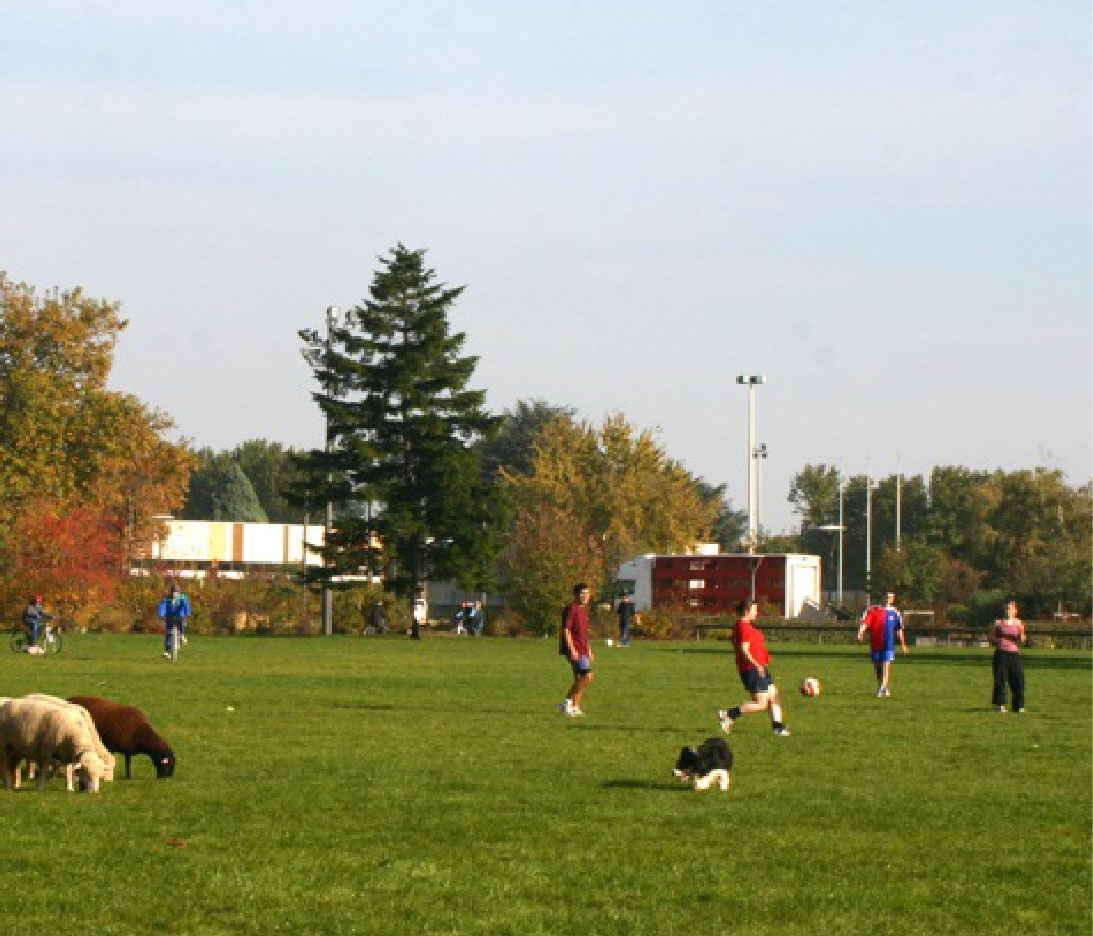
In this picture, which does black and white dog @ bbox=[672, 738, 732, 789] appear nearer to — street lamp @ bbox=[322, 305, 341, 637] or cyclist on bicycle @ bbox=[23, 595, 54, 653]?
cyclist on bicycle @ bbox=[23, 595, 54, 653]

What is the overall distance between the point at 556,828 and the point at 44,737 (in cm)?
497

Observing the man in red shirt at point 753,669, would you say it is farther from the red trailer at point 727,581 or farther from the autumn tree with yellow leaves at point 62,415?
the red trailer at point 727,581

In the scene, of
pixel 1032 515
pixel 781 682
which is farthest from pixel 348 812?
pixel 1032 515

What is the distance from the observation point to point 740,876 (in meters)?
13.2

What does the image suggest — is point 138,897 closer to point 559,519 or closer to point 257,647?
point 257,647

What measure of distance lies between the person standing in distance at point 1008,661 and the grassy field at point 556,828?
100 cm

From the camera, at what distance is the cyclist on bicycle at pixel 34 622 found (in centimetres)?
4956

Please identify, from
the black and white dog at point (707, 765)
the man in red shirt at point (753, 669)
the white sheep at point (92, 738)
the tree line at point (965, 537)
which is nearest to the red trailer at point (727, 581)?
the tree line at point (965, 537)

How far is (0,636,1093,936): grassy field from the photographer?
11.9 metres

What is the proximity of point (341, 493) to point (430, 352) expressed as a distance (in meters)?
6.61

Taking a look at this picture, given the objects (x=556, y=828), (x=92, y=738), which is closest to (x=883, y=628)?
(x=92, y=738)

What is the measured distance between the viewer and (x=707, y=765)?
59.3 ft

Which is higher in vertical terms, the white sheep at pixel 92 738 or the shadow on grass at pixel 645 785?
the white sheep at pixel 92 738

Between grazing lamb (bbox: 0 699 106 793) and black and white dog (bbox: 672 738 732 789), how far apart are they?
5320 millimetres
